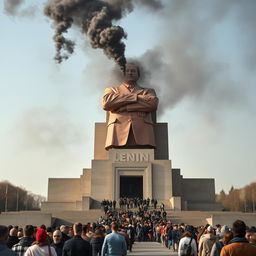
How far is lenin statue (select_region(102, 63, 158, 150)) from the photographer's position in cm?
3384

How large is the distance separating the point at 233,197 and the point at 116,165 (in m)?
57.6

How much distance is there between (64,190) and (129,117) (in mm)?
8769

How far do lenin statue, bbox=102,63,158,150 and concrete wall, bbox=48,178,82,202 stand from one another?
4.87 metres

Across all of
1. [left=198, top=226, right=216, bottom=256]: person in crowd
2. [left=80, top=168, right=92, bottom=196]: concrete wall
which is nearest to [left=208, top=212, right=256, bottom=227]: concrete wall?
[left=80, top=168, right=92, bottom=196]: concrete wall

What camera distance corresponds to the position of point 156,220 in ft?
75.9

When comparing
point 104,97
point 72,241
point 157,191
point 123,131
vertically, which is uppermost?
point 104,97

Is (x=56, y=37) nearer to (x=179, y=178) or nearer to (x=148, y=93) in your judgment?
(x=148, y=93)

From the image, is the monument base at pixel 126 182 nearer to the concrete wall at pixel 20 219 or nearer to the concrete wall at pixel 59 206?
the concrete wall at pixel 59 206

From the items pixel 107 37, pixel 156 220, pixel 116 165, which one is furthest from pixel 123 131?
pixel 156 220

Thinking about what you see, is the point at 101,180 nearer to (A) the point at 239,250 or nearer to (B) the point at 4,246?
(B) the point at 4,246

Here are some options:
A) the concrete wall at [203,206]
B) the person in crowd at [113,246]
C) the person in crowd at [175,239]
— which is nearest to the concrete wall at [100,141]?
the concrete wall at [203,206]

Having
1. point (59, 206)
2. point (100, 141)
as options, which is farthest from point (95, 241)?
point (100, 141)

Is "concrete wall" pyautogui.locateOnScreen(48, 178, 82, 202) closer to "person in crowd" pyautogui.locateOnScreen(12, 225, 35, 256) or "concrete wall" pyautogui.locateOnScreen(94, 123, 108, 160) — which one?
"concrete wall" pyautogui.locateOnScreen(94, 123, 108, 160)

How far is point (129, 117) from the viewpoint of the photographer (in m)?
34.2
